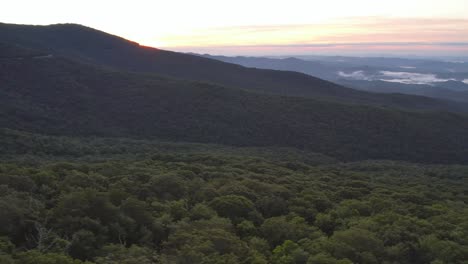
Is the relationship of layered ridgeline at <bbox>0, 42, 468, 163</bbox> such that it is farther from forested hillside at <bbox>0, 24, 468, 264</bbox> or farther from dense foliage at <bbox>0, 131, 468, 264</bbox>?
dense foliage at <bbox>0, 131, 468, 264</bbox>

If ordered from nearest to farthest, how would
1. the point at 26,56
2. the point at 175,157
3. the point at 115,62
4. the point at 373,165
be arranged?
the point at 175,157 → the point at 373,165 → the point at 26,56 → the point at 115,62

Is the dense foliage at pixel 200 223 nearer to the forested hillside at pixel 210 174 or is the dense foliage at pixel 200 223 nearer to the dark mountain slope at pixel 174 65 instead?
the forested hillside at pixel 210 174

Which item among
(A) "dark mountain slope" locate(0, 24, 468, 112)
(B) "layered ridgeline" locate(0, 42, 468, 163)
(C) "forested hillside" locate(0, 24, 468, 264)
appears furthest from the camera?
(A) "dark mountain slope" locate(0, 24, 468, 112)

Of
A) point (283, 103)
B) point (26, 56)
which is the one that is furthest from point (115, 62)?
point (283, 103)

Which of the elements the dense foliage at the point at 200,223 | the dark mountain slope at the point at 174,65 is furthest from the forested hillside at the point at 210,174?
the dark mountain slope at the point at 174,65

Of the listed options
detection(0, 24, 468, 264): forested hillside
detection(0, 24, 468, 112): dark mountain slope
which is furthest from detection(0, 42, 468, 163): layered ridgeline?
detection(0, 24, 468, 112): dark mountain slope

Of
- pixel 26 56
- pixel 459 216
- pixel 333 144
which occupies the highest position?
pixel 26 56

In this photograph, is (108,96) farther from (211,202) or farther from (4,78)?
(211,202)
